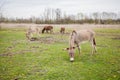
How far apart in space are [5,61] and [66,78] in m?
4.96

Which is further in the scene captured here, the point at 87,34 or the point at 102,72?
the point at 87,34

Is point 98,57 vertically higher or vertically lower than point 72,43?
lower

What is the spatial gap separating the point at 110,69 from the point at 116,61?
6.35 feet

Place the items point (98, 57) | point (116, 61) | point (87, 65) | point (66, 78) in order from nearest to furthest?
point (66, 78) < point (87, 65) < point (116, 61) < point (98, 57)

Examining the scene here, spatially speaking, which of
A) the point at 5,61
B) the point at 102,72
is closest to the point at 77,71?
the point at 102,72

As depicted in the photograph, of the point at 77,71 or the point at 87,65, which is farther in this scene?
the point at 87,65

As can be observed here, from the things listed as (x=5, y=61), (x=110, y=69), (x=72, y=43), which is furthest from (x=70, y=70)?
(x=5, y=61)

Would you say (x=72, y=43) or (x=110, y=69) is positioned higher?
(x=72, y=43)

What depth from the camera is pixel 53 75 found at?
9.38 meters

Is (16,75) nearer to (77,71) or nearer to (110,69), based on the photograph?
(77,71)

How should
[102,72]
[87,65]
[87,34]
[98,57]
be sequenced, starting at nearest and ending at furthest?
[102,72] → [87,65] → [98,57] → [87,34]

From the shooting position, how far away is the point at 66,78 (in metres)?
9.02

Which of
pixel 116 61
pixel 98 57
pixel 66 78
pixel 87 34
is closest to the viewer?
pixel 66 78

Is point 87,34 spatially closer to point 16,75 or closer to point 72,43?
point 72,43
